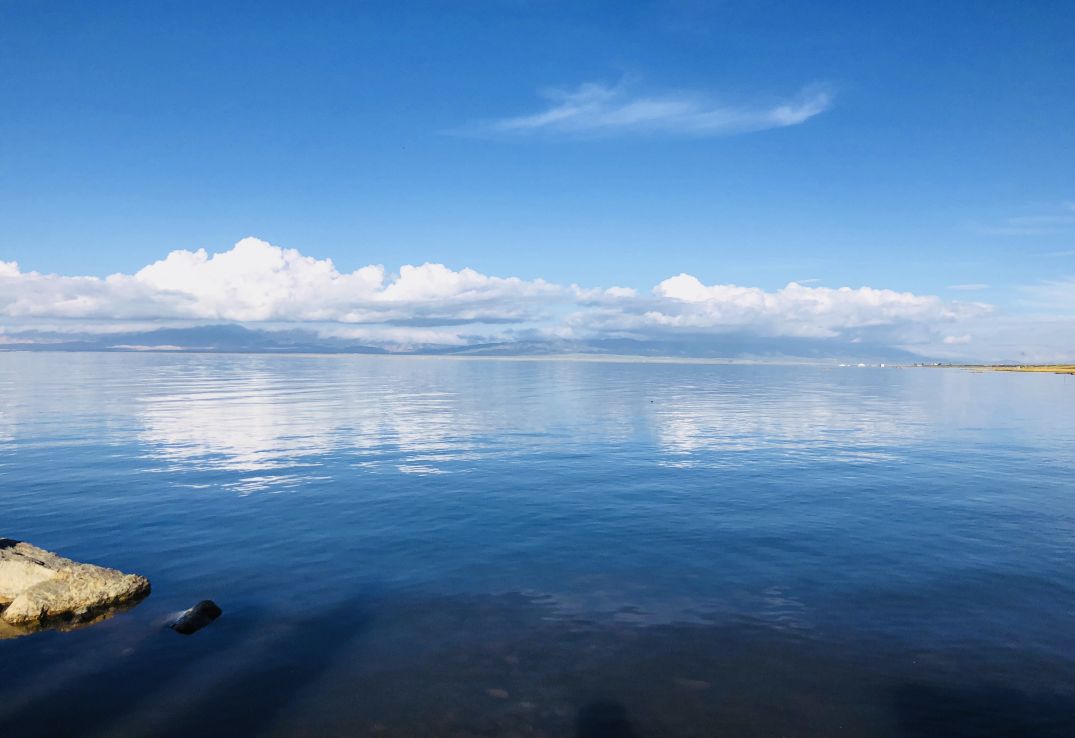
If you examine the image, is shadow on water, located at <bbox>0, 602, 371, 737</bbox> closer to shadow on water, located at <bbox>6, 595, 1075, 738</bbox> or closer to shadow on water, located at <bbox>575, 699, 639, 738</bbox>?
shadow on water, located at <bbox>6, 595, 1075, 738</bbox>

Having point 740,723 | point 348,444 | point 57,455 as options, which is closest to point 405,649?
point 740,723

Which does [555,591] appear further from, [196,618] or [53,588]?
[53,588]

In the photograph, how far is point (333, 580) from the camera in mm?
22656

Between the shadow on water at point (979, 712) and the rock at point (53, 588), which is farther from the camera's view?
the rock at point (53, 588)

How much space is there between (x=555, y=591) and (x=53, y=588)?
1625 cm

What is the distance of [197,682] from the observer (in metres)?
15.8

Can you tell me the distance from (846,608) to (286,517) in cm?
2520

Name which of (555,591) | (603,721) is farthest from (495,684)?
(555,591)

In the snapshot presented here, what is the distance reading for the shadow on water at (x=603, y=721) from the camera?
1378 centimetres

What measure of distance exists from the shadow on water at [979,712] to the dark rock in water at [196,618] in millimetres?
19161

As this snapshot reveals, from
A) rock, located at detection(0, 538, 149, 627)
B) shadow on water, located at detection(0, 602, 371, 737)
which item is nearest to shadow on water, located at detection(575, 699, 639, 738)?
shadow on water, located at detection(0, 602, 371, 737)

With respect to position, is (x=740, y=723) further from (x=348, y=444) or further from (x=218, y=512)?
(x=348, y=444)

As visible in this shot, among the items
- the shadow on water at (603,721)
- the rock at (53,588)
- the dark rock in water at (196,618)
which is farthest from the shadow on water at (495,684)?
the rock at (53,588)

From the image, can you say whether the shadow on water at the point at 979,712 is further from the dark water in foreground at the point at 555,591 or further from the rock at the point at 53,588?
the rock at the point at 53,588
